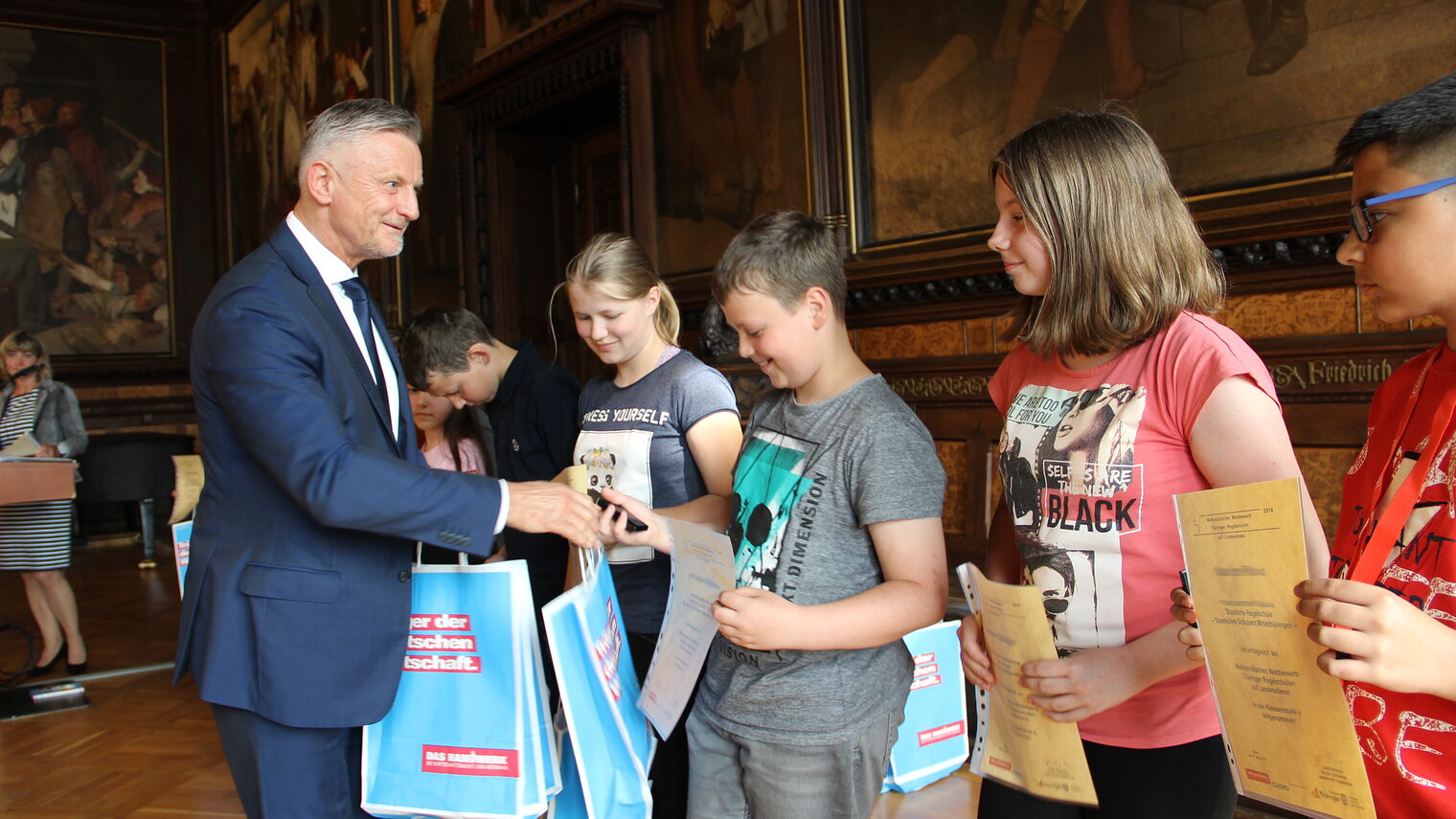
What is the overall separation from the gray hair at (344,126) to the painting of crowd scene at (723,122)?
3.53 meters

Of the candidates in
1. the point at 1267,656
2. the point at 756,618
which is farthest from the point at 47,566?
the point at 1267,656

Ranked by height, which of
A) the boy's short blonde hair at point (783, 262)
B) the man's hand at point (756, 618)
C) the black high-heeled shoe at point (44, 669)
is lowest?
the black high-heeled shoe at point (44, 669)

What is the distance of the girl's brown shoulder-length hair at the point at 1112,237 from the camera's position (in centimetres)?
140

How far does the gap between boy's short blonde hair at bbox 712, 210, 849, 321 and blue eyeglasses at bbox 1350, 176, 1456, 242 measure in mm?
788

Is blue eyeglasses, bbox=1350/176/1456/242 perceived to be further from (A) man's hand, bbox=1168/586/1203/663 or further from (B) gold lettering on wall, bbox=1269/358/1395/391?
(B) gold lettering on wall, bbox=1269/358/1395/391

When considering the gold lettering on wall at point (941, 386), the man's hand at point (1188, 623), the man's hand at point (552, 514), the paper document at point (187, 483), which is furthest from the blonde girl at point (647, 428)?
the paper document at point (187, 483)

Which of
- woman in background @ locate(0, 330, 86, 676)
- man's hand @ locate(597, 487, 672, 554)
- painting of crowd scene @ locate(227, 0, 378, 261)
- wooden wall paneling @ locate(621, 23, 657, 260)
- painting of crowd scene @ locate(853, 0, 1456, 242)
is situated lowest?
woman in background @ locate(0, 330, 86, 676)

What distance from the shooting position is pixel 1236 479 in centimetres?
129

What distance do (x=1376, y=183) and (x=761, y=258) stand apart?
34.9 inches

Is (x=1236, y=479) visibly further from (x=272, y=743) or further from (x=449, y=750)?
(x=272, y=743)

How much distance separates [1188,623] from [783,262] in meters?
0.82

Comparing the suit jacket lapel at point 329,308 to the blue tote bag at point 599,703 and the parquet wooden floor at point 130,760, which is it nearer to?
the blue tote bag at point 599,703

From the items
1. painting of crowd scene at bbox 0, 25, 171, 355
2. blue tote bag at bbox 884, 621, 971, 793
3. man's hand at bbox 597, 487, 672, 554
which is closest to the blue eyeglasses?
man's hand at bbox 597, 487, 672, 554

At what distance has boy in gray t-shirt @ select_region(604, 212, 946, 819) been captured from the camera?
160 centimetres
